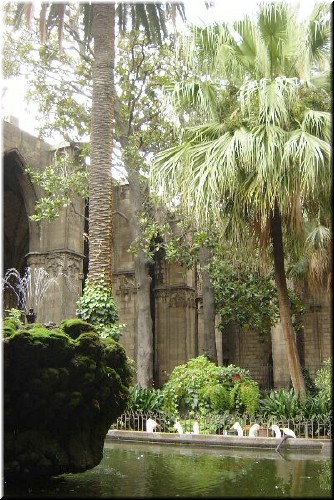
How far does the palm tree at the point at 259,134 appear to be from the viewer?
9.34 m

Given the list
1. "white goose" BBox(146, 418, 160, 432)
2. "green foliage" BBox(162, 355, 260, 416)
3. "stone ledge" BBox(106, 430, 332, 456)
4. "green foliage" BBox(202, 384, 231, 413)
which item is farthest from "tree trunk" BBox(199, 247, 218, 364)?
"stone ledge" BBox(106, 430, 332, 456)

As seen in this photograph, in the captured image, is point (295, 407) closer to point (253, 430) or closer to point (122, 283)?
point (253, 430)

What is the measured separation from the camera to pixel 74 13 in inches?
712

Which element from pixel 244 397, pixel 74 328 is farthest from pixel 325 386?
pixel 74 328

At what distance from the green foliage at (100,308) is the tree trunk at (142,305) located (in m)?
6.68

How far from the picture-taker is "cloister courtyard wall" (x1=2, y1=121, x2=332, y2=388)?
71.2ft

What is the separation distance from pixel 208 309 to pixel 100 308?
7729mm

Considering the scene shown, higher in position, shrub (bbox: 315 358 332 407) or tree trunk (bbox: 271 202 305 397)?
tree trunk (bbox: 271 202 305 397)

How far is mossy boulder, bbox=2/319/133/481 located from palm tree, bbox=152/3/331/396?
4.12m

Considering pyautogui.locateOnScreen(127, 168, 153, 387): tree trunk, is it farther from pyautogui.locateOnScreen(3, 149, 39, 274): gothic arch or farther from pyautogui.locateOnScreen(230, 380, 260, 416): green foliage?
pyautogui.locateOnScreen(3, 149, 39, 274): gothic arch

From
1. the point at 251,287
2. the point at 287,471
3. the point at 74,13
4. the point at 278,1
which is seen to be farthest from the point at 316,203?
the point at 74,13

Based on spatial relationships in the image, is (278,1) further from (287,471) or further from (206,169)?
(287,471)

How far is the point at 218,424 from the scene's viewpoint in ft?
38.0

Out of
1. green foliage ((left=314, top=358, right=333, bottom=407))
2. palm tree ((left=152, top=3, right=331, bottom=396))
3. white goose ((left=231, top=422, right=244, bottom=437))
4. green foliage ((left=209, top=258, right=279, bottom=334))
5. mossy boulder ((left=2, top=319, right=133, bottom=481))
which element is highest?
palm tree ((left=152, top=3, right=331, bottom=396))
